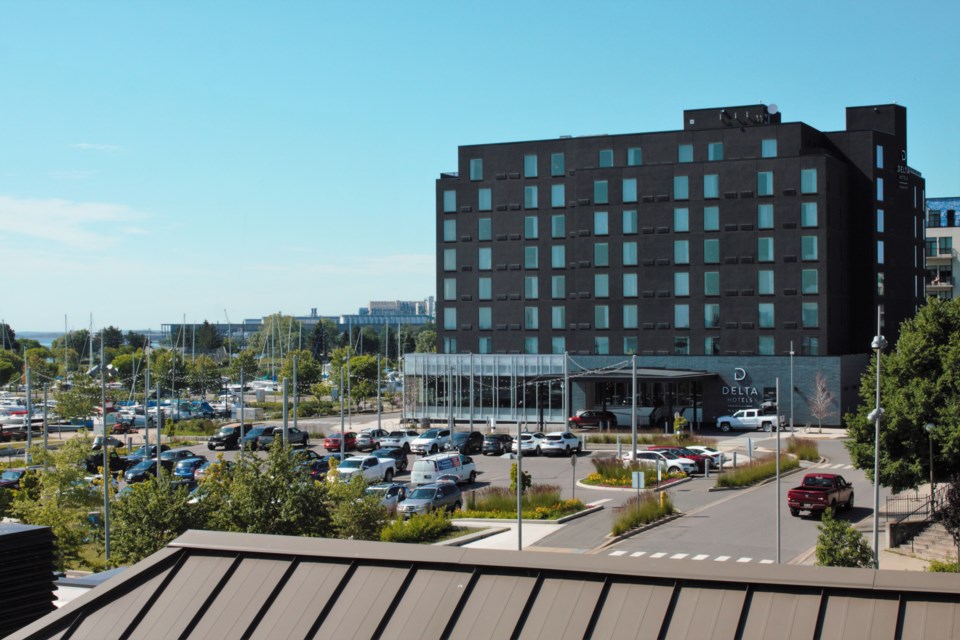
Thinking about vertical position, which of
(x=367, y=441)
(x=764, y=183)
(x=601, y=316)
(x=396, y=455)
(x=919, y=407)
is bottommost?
(x=367, y=441)

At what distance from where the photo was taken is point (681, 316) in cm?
7425

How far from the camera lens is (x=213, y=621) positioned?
1066cm

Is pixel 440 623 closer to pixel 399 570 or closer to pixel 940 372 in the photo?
pixel 399 570

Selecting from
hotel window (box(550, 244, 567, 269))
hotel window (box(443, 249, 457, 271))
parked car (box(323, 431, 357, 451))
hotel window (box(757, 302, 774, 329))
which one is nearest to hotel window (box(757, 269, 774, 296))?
hotel window (box(757, 302, 774, 329))

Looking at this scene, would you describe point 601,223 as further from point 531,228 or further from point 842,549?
point 842,549

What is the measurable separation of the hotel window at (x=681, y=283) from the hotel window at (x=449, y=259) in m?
19.3

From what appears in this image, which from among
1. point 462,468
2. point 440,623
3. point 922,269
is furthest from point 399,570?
point 922,269

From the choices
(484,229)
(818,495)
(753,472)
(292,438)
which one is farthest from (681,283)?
(818,495)

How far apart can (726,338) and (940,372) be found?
131 feet

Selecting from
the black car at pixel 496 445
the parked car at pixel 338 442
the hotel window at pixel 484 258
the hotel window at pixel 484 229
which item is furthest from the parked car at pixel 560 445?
the hotel window at pixel 484 229

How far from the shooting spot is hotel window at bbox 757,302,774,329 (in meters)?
71.8

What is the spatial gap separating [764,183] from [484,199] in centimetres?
2323

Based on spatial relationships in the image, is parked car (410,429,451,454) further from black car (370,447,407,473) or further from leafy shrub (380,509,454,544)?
leafy shrub (380,509,454,544)

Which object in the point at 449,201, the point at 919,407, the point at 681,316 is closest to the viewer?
the point at 919,407
